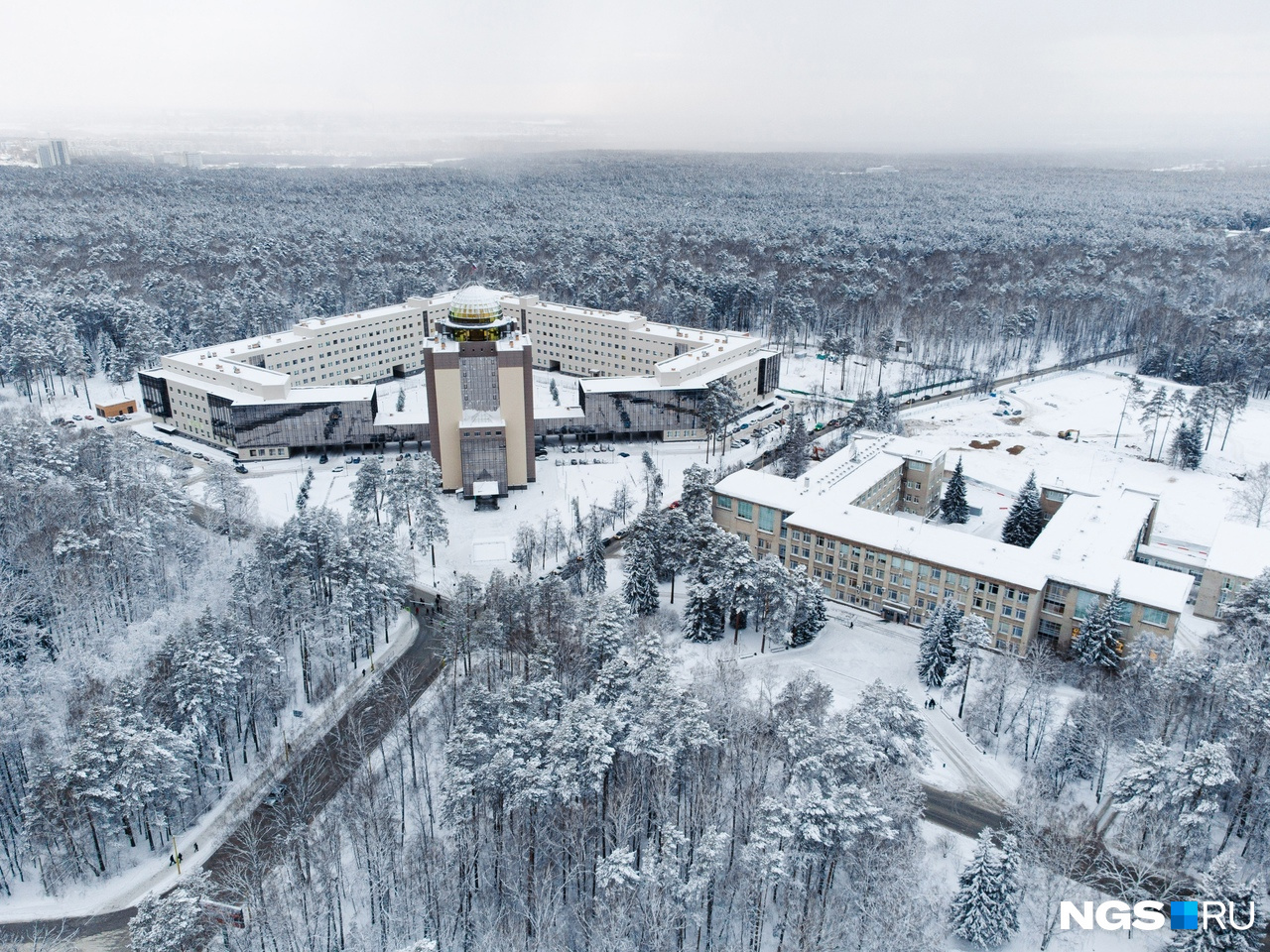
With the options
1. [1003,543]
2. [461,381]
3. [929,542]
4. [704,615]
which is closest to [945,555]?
[929,542]

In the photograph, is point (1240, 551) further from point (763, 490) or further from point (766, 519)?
point (763, 490)

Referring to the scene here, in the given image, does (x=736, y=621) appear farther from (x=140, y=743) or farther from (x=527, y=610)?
(x=140, y=743)

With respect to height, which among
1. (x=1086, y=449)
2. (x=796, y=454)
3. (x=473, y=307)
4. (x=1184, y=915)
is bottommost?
(x=1184, y=915)

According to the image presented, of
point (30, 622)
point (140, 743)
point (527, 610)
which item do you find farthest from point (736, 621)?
point (30, 622)

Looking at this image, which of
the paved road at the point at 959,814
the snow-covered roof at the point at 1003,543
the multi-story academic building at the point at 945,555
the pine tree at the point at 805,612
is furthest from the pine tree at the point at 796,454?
the paved road at the point at 959,814

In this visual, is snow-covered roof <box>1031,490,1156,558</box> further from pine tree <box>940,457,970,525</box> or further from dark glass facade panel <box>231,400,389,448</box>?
dark glass facade panel <box>231,400,389,448</box>

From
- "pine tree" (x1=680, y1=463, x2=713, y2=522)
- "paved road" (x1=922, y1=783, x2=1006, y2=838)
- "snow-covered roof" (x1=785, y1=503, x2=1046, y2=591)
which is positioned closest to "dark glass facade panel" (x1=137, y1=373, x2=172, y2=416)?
"pine tree" (x1=680, y1=463, x2=713, y2=522)

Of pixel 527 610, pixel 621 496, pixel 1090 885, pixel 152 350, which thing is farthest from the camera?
pixel 152 350
